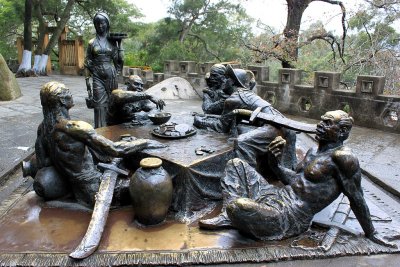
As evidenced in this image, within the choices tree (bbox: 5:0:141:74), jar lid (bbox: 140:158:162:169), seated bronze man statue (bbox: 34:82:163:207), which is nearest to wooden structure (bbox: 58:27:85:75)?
tree (bbox: 5:0:141:74)

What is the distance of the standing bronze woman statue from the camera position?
6.35 meters

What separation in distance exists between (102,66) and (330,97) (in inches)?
218

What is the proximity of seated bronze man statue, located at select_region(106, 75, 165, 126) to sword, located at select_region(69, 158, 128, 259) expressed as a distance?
65.5 inches

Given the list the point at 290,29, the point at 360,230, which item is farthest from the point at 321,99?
the point at 360,230

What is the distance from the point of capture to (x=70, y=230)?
3.61 m

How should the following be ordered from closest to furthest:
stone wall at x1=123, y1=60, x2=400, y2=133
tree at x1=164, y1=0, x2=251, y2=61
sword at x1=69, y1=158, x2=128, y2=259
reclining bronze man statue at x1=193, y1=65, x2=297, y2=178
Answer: sword at x1=69, y1=158, x2=128, y2=259, reclining bronze man statue at x1=193, y1=65, x2=297, y2=178, stone wall at x1=123, y1=60, x2=400, y2=133, tree at x1=164, y1=0, x2=251, y2=61

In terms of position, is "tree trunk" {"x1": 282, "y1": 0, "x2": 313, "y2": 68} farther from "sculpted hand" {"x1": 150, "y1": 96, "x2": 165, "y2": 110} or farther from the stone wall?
"sculpted hand" {"x1": 150, "y1": 96, "x2": 165, "y2": 110}

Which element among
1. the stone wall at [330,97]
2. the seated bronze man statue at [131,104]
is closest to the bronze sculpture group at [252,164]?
the seated bronze man statue at [131,104]

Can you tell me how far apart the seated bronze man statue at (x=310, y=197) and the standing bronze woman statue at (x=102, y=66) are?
376cm

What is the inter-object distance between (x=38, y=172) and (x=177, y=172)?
153cm

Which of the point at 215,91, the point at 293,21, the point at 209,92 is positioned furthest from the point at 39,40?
the point at 215,91

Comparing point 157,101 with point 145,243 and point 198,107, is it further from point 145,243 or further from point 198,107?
point 198,107

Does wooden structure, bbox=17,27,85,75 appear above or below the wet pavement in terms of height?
above

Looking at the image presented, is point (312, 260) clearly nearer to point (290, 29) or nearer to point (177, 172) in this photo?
point (177, 172)
